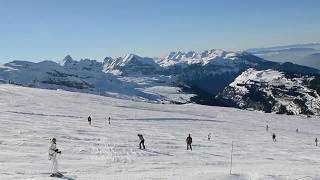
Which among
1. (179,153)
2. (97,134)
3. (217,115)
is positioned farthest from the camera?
(217,115)

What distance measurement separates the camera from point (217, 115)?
108 meters

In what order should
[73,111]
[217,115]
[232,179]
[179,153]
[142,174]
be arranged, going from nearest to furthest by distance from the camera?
1. [232,179]
2. [142,174]
3. [179,153]
4. [73,111]
5. [217,115]

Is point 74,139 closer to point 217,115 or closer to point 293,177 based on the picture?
point 293,177

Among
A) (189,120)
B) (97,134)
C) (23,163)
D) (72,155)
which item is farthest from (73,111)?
(23,163)

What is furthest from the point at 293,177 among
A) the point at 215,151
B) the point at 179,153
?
the point at 215,151

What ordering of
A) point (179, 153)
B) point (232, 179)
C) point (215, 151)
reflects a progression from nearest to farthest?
1. point (232, 179)
2. point (179, 153)
3. point (215, 151)

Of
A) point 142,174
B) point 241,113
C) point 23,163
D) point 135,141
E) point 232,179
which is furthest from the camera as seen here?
point 241,113

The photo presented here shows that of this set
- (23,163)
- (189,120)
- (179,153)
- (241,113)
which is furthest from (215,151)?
(241,113)

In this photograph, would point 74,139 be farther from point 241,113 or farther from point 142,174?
point 241,113

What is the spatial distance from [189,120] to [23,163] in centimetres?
6121

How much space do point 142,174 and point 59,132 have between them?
24.7m

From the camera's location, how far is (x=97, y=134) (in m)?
48.2

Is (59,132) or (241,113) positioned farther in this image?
(241,113)

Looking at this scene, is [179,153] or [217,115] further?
[217,115]
